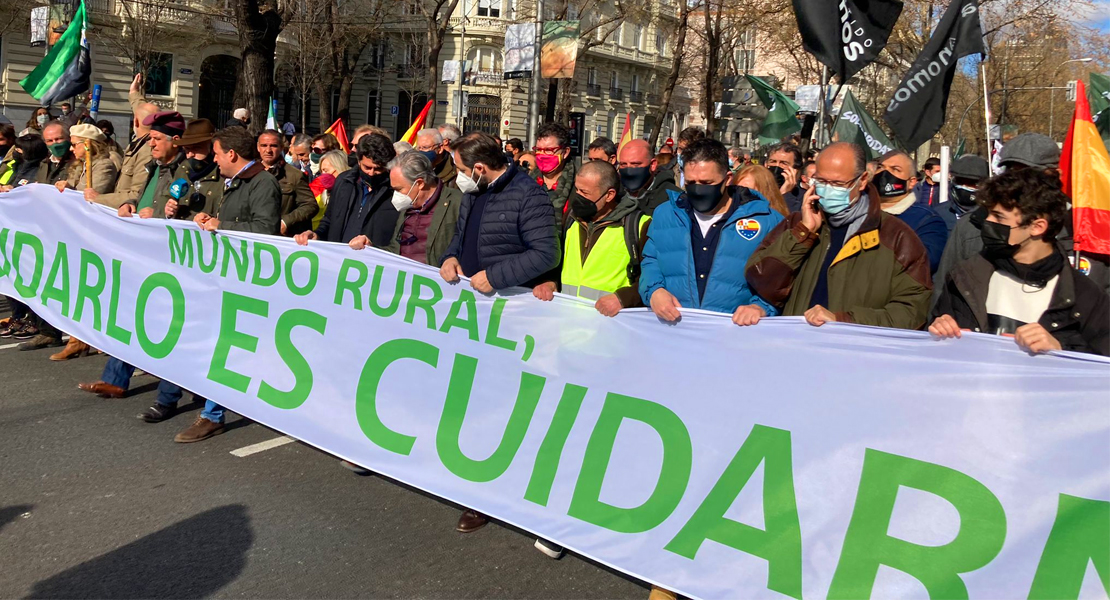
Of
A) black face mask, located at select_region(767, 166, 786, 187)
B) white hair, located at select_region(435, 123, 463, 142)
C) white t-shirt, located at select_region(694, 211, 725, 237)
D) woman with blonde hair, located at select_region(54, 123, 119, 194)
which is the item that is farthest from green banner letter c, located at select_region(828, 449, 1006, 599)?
woman with blonde hair, located at select_region(54, 123, 119, 194)

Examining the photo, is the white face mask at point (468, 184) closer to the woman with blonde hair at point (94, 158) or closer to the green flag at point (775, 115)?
the woman with blonde hair at point (94, 158)

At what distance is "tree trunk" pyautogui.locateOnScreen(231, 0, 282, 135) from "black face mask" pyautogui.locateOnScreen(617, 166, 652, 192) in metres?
9.70

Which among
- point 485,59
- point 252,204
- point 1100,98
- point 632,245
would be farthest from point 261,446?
point 485,59

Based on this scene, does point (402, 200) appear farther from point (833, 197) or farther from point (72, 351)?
point (72, 351)

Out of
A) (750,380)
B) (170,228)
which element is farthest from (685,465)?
(170,228)

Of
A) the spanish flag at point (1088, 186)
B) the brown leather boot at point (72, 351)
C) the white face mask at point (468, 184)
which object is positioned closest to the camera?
the spanish flag at point (1088, 186)

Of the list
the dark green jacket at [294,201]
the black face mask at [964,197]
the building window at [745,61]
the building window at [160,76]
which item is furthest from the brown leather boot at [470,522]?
→ the building window at [745,61]

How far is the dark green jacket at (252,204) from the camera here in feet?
19.1

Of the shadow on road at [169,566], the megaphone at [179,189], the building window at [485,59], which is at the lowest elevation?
the shadow on road at [169,566]

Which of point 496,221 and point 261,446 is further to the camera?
point 261,446

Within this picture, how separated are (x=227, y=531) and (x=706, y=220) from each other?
2.42 metres

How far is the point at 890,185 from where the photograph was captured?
5543mm

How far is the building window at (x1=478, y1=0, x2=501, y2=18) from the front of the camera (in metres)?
55.8

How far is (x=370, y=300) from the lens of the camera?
16.2ft
